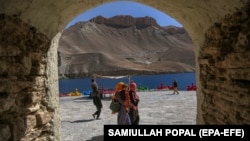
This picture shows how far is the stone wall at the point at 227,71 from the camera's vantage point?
3486mm

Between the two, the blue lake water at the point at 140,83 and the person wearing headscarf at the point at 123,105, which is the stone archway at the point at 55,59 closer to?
the person wearing headscarf at the point at 123,105

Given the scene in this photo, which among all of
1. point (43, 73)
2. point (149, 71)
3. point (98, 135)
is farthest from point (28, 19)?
point (149, 71)

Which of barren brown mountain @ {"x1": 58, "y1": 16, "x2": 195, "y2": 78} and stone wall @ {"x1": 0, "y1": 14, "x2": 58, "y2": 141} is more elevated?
barren brown mountain @ {"x1": 58, "y1": 16, "x2": 195, "y2": 78}

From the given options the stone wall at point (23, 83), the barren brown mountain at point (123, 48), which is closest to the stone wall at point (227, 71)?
the stone wall at point (23, 83)

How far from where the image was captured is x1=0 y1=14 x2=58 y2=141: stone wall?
334cm

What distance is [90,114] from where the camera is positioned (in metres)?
13.3

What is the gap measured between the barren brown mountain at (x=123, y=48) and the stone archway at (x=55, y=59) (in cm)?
8954

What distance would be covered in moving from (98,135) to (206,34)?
4902 mm

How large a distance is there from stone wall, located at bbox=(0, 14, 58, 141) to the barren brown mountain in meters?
90.1

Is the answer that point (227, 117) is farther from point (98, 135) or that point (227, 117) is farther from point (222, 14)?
point (98, 135)

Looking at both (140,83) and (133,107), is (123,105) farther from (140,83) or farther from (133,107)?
(140,83)

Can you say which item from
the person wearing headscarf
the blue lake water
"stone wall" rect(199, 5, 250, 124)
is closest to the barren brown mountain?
the blue lake water

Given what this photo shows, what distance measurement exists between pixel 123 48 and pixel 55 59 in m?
149

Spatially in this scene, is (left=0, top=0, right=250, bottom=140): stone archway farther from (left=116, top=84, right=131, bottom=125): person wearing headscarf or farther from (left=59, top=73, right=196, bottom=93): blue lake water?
(left=59, top=73, right=196, bottom=93): blue lake water
